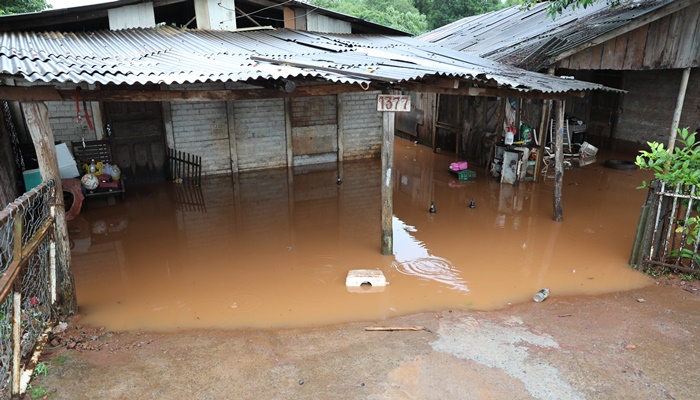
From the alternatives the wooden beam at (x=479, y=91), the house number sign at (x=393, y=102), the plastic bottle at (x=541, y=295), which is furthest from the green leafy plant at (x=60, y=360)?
the plastic bottle at (x=541, y=295)

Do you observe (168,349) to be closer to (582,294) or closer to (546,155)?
(582,294)

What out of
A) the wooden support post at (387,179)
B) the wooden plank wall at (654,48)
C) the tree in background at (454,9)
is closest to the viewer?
the wooden support post at (387,179)

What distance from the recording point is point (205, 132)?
39.5 feet

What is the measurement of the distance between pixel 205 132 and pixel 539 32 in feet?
29.6

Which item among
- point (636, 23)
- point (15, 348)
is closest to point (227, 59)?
point (15, 348)

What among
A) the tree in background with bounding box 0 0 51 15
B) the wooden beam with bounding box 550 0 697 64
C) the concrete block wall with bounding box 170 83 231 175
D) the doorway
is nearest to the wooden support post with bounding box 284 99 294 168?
the concrete block wall with bounding box 170 83 231 175

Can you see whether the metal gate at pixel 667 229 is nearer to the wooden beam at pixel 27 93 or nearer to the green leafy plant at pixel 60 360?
the green leafy plant at pixel 60 360

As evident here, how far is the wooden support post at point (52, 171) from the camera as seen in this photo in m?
5.24

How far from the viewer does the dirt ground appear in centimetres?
424

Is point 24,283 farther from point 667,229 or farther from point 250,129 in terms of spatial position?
point 250,129

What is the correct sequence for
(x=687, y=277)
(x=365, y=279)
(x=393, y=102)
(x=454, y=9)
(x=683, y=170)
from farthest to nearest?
(x=454, y=9) < (x=393, y=102) < (x=365, y=279) < (x=687, y=277) < (x=683, y=170)

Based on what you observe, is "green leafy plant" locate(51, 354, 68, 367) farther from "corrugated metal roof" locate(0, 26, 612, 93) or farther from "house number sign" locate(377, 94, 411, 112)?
"house number sign" locate(377, 94, 411, 112)

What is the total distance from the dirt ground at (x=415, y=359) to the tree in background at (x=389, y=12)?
2187 cm

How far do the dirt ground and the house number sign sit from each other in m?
3.03
